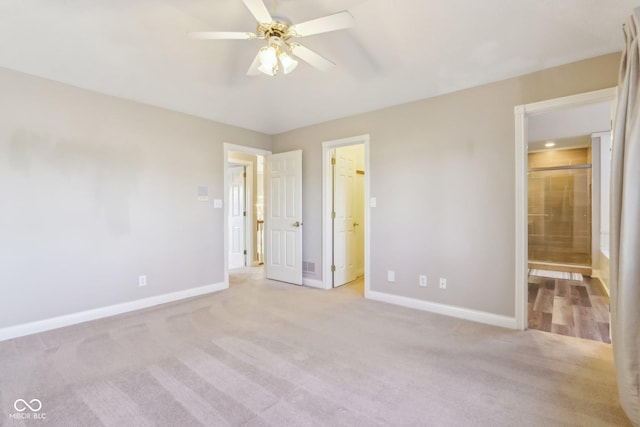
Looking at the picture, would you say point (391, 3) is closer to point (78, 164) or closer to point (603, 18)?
point (603, 18)

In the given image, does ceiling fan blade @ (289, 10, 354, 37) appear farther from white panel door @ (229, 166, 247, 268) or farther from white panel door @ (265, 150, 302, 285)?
white panel door @ (229, 166, 247, 268)

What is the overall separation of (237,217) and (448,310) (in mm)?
4573

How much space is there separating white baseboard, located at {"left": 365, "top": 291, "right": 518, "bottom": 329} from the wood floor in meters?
0.28

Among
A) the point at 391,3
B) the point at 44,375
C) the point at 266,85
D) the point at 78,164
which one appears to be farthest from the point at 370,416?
the point at 78,164

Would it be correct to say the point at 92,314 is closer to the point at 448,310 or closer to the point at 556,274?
the point at 448,310

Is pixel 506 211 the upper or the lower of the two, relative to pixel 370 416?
upper

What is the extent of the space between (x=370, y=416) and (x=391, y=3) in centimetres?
277

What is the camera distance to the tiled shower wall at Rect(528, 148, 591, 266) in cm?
564

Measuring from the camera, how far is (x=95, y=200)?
10.3 ft

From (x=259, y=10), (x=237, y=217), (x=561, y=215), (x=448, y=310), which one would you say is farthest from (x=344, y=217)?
(x=561, y=215)

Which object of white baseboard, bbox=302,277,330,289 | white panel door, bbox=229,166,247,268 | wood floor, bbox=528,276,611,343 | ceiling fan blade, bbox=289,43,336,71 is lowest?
wood floor, bbox=528,276,611,343

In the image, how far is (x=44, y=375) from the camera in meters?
2.06

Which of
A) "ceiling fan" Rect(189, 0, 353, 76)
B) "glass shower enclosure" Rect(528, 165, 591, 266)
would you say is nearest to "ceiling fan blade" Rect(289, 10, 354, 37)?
"ceiling fan" Rect(189, 0, 353, 76)

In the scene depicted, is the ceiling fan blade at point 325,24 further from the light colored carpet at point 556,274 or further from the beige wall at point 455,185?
the light colored carpet at point 556,274
